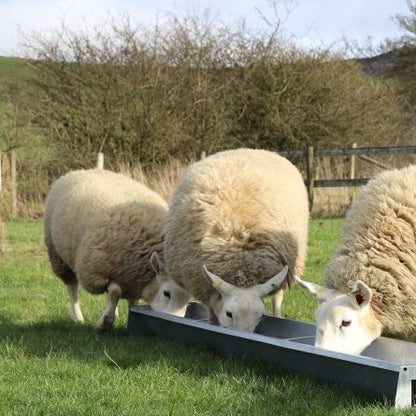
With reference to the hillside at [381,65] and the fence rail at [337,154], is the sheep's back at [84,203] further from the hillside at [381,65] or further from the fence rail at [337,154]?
the hillside at [381,65]

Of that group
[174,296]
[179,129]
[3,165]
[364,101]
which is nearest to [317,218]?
[179,129]

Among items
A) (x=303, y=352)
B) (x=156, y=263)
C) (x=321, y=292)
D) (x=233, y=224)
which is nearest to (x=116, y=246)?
(x=156, y=263)

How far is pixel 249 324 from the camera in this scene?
16.6 ft

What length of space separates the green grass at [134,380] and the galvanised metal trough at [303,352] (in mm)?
72

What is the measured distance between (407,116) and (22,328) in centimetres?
1780

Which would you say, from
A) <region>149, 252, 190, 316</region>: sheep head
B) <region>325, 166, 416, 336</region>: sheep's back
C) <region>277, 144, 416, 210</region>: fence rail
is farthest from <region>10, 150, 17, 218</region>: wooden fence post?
<region>325, 166, 416, 336</region>: sheep's back

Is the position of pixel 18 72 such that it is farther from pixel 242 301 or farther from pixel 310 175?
pixel 242 301

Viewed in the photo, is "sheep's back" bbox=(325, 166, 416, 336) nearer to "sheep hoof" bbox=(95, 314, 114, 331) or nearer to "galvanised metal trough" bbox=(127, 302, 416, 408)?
"galvanised metal trough" bbox=(127, 302, 416, 408)

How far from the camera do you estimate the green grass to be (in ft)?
12.5

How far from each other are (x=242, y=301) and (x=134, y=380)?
3.46 ft

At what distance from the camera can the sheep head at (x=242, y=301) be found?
5.05m

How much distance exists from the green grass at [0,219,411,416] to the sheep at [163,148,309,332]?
1.58 feet

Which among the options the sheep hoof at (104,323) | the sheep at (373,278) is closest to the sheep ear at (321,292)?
the sheep at (373,278)

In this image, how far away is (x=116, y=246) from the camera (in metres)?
6.24
